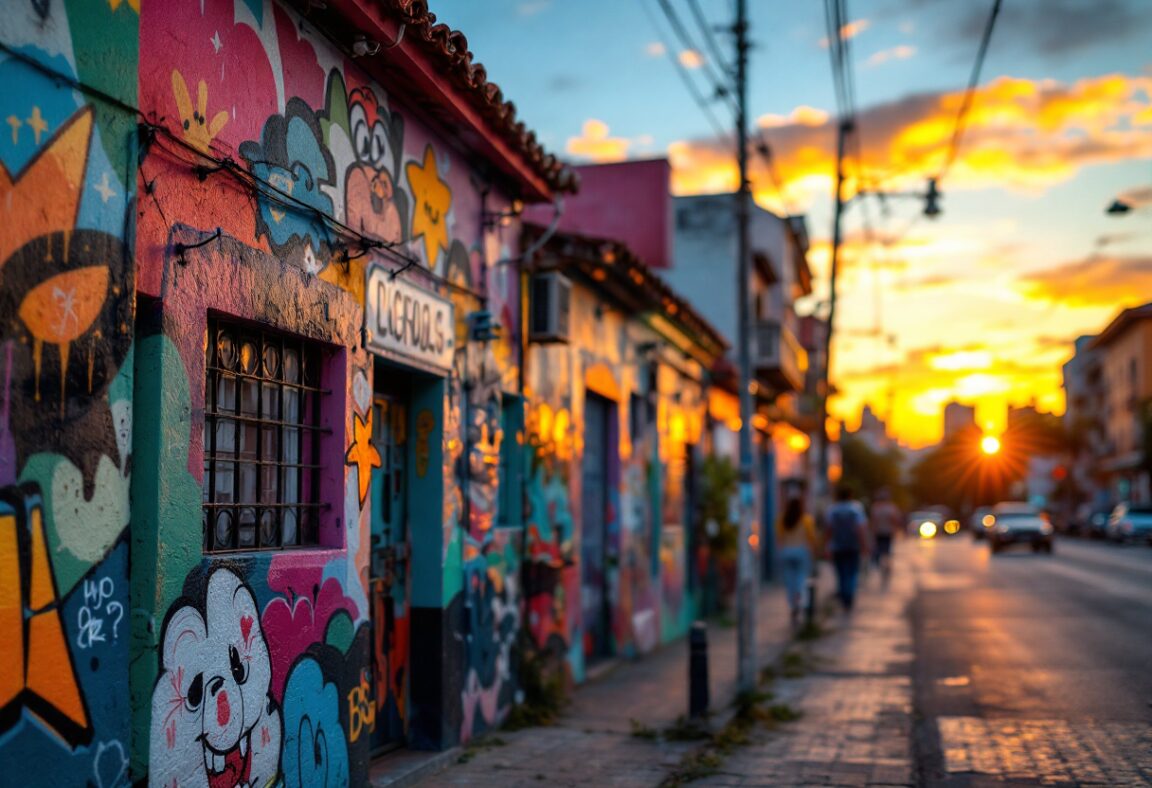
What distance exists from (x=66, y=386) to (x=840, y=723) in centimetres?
711

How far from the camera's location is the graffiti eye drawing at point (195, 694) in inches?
205

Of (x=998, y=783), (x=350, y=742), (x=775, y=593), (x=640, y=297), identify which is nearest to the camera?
(x=350, y=742)

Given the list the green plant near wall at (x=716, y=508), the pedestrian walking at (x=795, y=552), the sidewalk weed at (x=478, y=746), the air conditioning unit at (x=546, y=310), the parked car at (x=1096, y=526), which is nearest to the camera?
the sidewalk weed at (x=478, y=746)

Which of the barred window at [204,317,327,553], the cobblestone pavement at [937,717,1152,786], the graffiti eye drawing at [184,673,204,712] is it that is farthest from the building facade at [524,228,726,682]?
the graffiti eye drawing at [184,673,204,712]

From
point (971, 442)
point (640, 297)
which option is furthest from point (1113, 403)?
point (640, 297)

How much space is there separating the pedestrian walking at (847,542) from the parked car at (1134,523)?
28.8 meters

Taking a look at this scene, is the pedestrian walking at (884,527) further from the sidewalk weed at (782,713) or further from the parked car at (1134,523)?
the parked car at (1134,523)

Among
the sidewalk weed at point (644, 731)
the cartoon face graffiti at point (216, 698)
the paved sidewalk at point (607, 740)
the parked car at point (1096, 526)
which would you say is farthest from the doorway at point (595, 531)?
the parked car at point (1096, 526)

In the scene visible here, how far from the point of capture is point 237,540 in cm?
599

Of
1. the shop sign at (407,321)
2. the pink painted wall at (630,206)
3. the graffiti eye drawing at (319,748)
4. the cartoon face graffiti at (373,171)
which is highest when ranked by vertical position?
the pink painted wall at (630,206)

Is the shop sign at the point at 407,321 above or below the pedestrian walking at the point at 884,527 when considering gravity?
above

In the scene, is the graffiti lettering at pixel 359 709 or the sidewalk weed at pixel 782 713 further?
the sidewalk weed at pixel 782 713

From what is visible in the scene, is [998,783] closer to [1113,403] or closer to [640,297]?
[640,297]

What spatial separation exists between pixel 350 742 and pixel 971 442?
424ft
